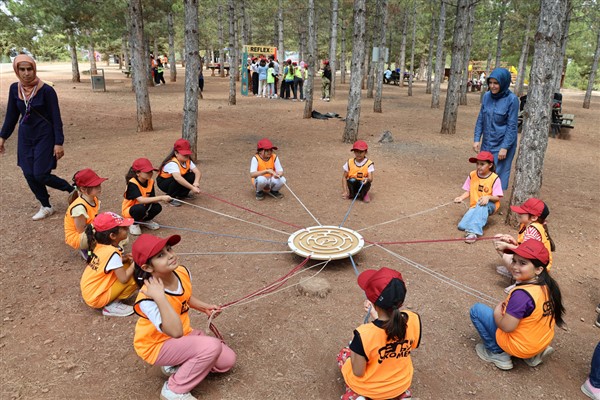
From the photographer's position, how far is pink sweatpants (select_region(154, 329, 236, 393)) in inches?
99.5

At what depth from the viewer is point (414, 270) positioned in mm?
4223

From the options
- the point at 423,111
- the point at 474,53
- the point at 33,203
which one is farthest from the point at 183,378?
the point at 474,53

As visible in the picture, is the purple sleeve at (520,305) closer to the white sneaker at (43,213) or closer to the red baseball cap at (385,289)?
the red baseball cap at (385,289)

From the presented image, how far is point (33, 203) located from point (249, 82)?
17.1 metres

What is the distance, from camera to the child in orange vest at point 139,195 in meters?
4.82

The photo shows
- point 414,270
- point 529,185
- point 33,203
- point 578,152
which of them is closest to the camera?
point 414,270

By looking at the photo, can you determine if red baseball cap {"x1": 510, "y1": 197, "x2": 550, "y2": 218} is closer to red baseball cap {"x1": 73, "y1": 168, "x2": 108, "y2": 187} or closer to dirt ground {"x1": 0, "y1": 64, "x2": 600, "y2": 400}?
dirt ground {"x1": 0, "y1": 64, "x2": 600, "y2": 400}

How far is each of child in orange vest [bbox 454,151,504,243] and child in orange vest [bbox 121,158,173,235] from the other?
3.54 metres

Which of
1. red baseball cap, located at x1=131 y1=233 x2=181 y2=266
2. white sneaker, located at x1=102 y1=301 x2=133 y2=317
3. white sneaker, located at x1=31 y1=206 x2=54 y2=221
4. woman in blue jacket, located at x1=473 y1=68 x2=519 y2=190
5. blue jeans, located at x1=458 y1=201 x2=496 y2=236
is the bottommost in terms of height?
white sneaker, located at x1=102 y1=301 x2=133 y2=317

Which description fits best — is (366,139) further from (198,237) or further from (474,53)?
(474,53)

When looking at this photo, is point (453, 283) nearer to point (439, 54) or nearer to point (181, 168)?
point (181, 168)

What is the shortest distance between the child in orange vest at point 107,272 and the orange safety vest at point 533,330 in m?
2.86

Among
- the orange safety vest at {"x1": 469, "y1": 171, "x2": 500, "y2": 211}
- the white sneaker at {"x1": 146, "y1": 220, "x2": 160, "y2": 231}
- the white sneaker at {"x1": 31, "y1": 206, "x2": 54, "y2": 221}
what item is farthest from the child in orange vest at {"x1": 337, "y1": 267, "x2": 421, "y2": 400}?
the white sneaker at {"x1": 31, "y1": 206, "x2": 54, "y2": 221}

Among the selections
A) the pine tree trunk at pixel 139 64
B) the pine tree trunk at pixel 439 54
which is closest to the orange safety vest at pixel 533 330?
the pine tree trunk at pixel 139 64
